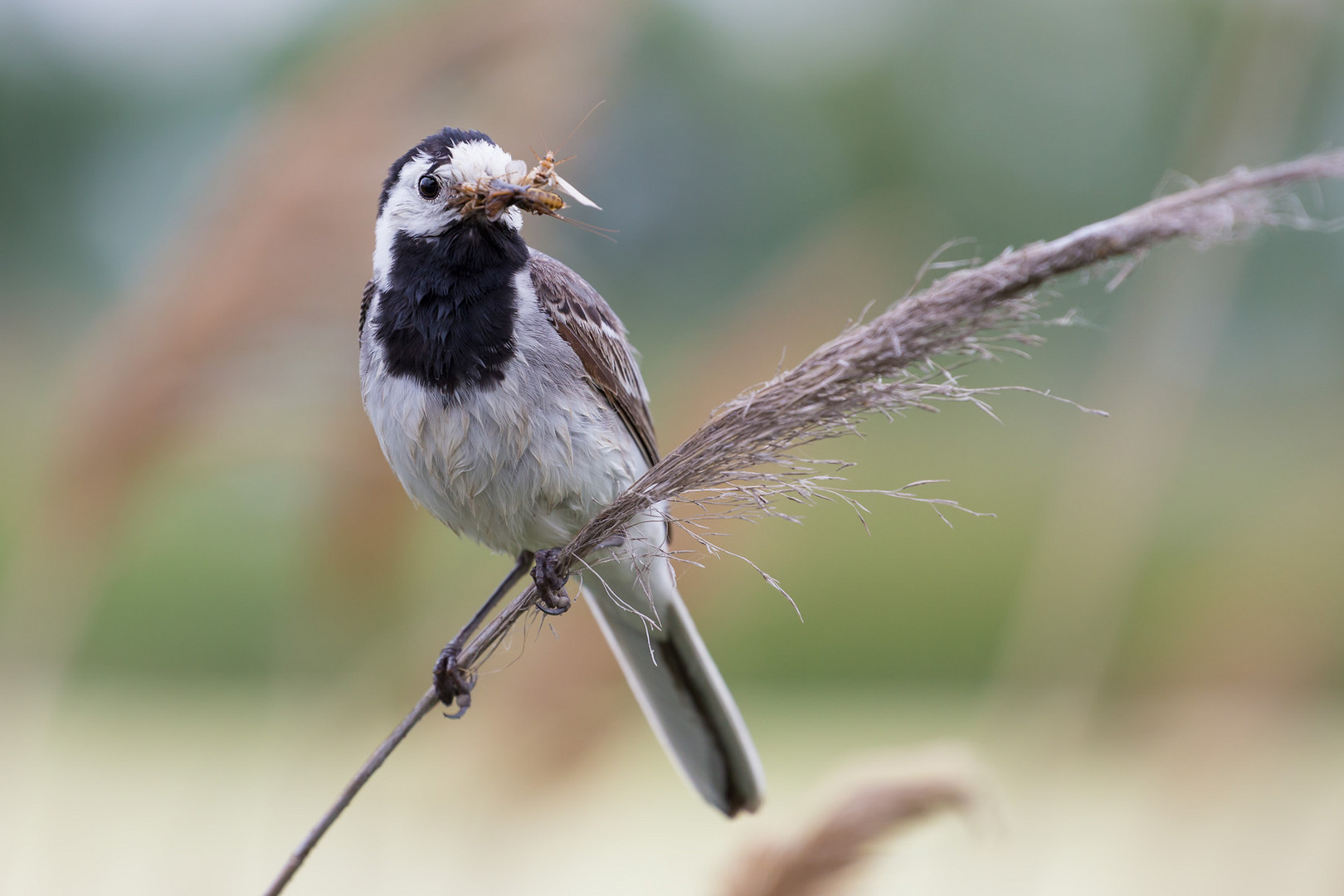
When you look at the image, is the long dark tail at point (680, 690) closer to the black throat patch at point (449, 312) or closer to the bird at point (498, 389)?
the bird at point (498, 389)

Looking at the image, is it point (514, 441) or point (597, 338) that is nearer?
point (514, 441)

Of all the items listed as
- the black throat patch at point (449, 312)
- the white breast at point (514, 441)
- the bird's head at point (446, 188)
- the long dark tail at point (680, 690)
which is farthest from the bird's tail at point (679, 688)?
the bird's head at point (446, 188)

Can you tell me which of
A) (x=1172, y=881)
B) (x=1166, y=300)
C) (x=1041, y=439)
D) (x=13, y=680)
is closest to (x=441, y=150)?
(x=1166, y=300)

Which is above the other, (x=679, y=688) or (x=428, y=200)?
(x=428, y=200)

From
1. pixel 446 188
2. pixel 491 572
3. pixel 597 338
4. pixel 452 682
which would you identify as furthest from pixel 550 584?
pixel 491 572

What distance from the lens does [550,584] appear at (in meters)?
1.80

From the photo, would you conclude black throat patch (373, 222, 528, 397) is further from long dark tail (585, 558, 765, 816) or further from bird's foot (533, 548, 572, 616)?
long dark tail (585, 558, 765, 816)

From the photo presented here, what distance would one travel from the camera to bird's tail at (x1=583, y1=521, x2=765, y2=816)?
212cm

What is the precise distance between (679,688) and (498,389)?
835mm

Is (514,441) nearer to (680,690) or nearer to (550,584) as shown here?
(550,584)

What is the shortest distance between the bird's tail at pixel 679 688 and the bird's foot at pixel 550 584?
0.10 m

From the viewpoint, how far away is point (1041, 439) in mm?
11961

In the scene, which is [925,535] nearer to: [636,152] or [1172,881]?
[636,152]

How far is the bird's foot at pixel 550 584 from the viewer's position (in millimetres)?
1774
